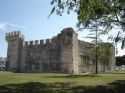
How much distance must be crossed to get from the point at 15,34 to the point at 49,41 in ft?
44.9

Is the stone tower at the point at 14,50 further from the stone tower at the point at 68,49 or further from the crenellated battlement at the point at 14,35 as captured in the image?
the stone tower at the point at 68,49

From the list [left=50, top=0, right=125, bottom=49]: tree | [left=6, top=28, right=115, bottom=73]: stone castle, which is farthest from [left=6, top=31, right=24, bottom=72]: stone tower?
[left=50, top=0, right=125, bottom=49]: tree

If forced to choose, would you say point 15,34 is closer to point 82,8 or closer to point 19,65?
point 19,65

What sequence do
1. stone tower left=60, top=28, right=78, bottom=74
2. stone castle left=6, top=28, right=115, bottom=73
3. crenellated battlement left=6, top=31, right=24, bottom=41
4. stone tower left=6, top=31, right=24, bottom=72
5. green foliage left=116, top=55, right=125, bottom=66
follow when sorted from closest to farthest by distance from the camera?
stone tower left=60, top=28, right=78, bottom=74
stone castle left=6, top=28, right=115, bottom=73
stone tower left=6, top=31, right=24, bottom=72
crenellated battlement left=6, top=31, right=24, bottom=41
green foliage left=116, top=55, right=125, bottom=66

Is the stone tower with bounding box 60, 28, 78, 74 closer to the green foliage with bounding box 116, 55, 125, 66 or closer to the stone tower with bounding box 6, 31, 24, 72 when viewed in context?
the stone tower with bounding box 6, 31, 24, 72

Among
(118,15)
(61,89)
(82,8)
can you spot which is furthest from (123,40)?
(82,8)

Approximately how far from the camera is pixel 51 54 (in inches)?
2248

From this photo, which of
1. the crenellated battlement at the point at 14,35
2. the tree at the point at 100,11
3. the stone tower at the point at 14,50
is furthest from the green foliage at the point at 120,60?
the tree at the point at 100,11

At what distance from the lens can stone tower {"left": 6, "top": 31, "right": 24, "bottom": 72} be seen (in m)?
66.0

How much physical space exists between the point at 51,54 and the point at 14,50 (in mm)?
13889

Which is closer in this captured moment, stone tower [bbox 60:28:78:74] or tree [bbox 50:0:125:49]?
tree [bbox 50:0:125:49]

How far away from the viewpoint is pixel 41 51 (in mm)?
59094

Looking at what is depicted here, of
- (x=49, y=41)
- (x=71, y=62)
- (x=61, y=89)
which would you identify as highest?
(x=49, y=41)

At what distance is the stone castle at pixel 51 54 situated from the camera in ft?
178
